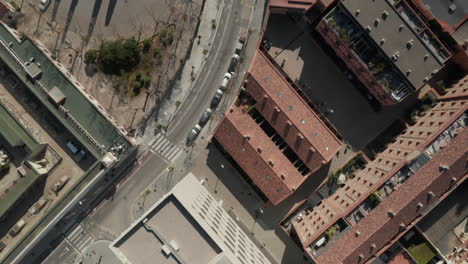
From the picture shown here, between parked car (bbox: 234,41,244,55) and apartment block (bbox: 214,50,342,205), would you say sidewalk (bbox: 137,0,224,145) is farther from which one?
apartment block (bbox: 214,50,342,205)

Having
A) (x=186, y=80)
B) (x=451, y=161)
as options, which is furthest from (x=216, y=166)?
(x=451, y=161)

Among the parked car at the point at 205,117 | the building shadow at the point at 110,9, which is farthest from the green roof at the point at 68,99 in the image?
the parked car at the point at 205,117

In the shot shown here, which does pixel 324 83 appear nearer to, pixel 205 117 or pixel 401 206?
pixel 205 117

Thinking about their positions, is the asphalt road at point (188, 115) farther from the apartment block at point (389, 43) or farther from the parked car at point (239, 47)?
the apartment block at point (389, 43)

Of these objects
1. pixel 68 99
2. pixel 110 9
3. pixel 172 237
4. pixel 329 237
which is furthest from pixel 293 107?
pixel 68 99

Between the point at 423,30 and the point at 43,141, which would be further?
the point at 43,141
